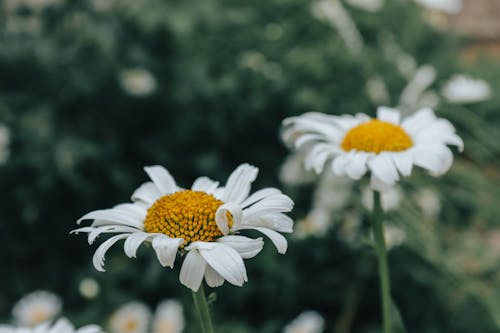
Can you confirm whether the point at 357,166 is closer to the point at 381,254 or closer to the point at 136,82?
the point at 381,254

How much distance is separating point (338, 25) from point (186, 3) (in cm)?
62

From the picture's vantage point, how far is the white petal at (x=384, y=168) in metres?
0.88

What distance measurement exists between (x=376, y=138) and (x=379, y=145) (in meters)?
0.01

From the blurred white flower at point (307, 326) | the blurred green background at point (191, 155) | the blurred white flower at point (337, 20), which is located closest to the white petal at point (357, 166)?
the blurred white flower at point (307, 326)

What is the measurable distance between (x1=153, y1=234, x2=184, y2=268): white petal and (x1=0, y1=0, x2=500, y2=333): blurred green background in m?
1.23

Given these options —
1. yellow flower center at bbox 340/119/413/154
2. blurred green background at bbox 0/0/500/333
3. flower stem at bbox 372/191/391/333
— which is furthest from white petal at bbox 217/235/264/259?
blurred green background at bbox 0/0/500/333

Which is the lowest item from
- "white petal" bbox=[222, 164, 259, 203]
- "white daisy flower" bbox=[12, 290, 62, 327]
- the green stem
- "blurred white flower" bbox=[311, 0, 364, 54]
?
the green stem

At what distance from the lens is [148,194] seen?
85 centimetres

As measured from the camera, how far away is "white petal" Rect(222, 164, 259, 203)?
80 cm

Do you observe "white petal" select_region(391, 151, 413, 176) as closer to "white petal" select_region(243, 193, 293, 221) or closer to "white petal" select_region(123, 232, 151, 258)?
"white petal" select_region(243, 193, 293, 221)

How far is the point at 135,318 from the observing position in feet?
5.78

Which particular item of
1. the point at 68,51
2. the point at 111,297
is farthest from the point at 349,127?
the point at 68,51

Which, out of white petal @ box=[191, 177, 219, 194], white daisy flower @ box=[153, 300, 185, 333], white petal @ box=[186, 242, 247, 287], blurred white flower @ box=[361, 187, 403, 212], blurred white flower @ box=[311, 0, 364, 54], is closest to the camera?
white petal @ box=[186, 242, 247, 287]

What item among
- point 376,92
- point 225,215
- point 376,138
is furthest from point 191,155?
point 225,215
